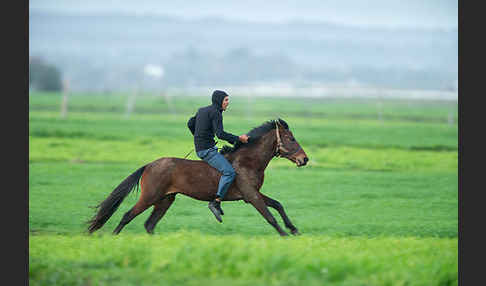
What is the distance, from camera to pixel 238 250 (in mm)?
9953

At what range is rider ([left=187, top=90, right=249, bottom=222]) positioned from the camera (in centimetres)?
1198

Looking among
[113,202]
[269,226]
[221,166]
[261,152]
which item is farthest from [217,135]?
[269,226]

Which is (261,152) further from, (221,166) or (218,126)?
(218,126)

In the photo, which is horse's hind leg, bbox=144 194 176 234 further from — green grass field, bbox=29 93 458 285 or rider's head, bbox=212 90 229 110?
rider's head, bbox=212 90 229 110

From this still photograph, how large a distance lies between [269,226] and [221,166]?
8.68 ft

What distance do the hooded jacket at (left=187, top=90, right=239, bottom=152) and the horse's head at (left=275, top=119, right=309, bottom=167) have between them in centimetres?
80

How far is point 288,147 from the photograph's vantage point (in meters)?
12.4

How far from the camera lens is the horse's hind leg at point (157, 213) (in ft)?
40.4

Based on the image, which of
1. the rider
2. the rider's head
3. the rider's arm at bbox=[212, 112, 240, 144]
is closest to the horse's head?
the rider

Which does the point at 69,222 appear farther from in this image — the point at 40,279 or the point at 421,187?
the point at 421,187

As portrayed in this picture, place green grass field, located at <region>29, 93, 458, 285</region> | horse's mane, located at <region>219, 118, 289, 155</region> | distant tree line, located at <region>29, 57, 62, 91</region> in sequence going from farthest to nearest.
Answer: distant tree line, located at <region>29, 57, 62, 91</region>, horse's mane, located at <region>219, 118, 289, 155</region>, green grass field, located at <region>29, 93, 458, 285</region>

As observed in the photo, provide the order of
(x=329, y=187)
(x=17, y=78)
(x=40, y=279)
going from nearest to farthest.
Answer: (x=40, y=279) < (x=17, y=78) < (x=329, y=187)

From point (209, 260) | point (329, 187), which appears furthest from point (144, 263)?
point (329, 187)

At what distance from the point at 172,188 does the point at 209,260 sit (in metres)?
2.51
